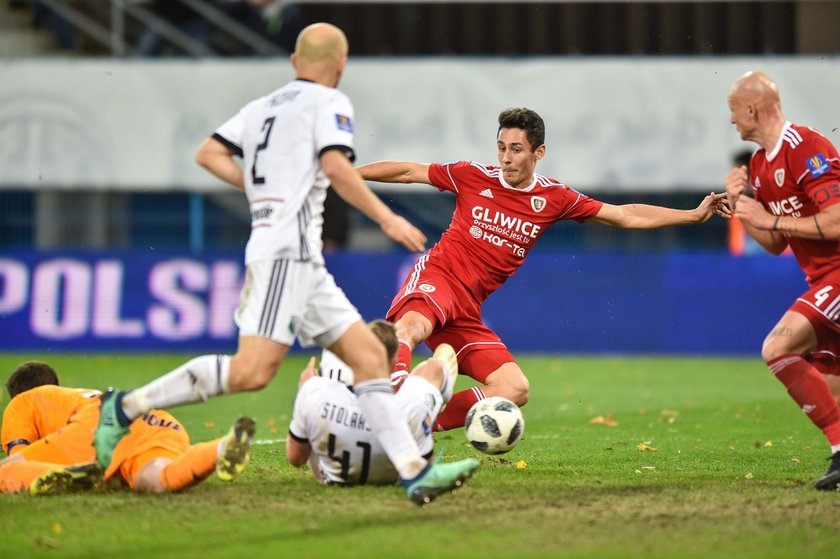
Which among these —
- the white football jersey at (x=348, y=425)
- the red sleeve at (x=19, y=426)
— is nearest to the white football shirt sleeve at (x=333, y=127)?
the white football jersey at (x=348, y=425)

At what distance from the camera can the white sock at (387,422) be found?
584cm

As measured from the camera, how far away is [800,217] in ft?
22.4

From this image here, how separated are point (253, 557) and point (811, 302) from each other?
3.57 m

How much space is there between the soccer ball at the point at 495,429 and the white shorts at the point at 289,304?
1383 millimetres

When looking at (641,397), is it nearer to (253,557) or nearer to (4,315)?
(253,557)

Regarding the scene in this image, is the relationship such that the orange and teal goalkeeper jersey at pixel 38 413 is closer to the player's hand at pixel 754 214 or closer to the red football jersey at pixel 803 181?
the player's hand at pixel 754 214

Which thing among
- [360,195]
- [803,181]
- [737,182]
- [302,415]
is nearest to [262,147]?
[360,195]

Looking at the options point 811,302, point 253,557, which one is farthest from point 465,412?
point 253,557

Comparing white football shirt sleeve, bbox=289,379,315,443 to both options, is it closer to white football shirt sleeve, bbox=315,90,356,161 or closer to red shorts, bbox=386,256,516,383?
white football shirt sleeve, bbox=315,90,356,161

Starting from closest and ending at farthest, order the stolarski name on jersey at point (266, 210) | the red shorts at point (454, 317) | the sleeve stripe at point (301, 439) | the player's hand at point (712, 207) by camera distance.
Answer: the stolarski name on jersey at point (266, 210) < the sleeve stripe at point (301, 439) < the player's hand at point (712, 207) < the red shorts at point (454, 317)

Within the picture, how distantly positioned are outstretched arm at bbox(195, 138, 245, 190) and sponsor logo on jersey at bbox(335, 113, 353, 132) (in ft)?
1.85

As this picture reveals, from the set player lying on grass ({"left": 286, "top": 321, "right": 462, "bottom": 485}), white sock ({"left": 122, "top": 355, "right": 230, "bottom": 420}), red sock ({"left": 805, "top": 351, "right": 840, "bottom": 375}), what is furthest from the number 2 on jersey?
red sock ({"left": 805, "top": 351, "right": 840, "bottom": 375})

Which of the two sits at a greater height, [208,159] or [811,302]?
[208,159]

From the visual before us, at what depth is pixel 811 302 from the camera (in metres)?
6.70
